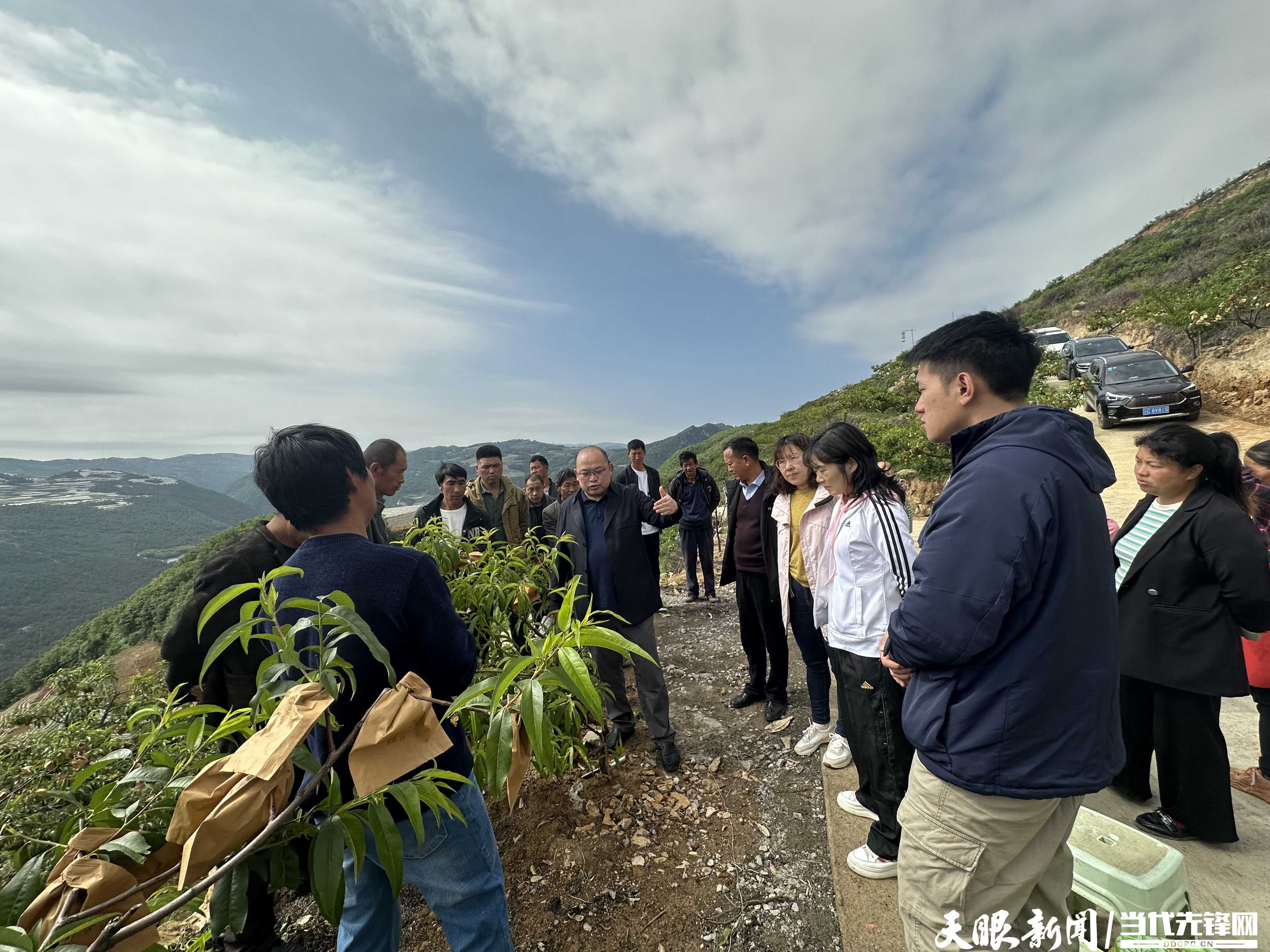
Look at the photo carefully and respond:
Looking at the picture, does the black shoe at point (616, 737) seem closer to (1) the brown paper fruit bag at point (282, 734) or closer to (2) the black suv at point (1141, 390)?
(1) the brown paper fruit bag at point (282, 734)

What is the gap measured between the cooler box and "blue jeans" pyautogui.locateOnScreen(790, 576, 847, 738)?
1.49m

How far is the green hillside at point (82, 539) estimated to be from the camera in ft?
133

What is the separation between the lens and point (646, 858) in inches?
105

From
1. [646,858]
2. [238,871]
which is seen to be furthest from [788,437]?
[238,871]

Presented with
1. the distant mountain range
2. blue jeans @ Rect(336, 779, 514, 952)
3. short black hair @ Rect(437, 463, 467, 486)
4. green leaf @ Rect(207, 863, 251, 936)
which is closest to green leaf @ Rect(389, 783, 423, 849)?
green leaf @ Rect(207, 863, 251, 936)

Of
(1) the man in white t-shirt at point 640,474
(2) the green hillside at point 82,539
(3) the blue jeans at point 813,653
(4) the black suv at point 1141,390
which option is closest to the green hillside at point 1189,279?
(4) the black suv at point 1141,390

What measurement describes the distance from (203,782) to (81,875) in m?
0.18

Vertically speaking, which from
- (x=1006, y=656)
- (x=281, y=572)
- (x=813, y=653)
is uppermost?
(x=281, y=572)

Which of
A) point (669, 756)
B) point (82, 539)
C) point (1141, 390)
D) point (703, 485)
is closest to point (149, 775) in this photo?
point (669, 756)

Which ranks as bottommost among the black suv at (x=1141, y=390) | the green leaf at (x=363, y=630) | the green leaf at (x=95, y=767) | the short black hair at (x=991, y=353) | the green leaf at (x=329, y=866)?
the green leaf at (x=329, y=866)

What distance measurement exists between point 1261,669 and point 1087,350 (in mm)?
18395

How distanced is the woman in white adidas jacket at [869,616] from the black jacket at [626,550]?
1253 mm

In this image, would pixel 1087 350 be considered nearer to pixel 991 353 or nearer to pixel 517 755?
pixel 991 353

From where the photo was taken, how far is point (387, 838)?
90cm
